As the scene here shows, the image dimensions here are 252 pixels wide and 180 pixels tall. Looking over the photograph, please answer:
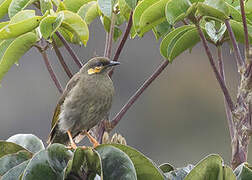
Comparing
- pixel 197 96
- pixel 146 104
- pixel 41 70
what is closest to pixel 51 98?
pixel 41 70

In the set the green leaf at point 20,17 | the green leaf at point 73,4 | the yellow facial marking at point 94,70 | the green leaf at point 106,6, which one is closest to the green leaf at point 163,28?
the green leaf at point 106,6

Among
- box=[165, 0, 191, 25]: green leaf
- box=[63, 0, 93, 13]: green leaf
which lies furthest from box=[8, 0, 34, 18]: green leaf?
box=[165, 0, 191, 25]: green leaf

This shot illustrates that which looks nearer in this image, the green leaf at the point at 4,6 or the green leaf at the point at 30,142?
the green leaf at the point at 30,142

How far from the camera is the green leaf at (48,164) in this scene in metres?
1.75

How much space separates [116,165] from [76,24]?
637 millimetres

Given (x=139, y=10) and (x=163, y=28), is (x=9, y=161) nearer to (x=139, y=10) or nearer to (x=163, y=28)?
(x=139, y=10)

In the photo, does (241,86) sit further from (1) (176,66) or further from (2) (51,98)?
(1) (176,66)

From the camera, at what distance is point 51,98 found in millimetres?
10984

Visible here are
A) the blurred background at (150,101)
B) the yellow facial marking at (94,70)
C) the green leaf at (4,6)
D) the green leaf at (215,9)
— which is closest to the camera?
the green leaf at (215,9)

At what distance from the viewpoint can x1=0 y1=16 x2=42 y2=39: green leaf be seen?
2.13m

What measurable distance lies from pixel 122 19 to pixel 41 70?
8525mm

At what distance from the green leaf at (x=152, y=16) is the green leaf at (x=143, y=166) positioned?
440 millimetres

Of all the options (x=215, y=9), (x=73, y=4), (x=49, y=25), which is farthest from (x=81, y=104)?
(x=215, y=9)

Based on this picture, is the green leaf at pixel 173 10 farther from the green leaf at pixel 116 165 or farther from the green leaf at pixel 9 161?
the green leaf at pixel 9 161
